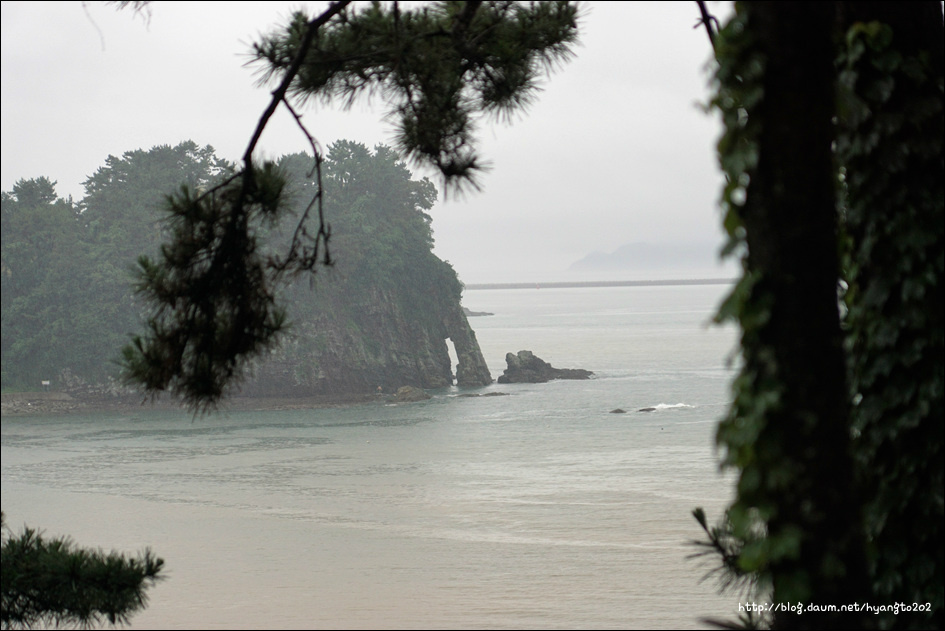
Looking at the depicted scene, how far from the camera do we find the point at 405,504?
2539cm

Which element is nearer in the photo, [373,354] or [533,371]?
[373,354]

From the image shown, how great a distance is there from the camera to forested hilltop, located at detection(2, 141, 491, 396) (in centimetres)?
3578

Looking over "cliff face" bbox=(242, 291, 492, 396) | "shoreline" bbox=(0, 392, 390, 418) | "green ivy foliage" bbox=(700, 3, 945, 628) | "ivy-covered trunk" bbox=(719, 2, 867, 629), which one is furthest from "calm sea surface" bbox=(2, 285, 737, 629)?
"ivy-covered trunk" bbox=(719, 2, 867, 629)

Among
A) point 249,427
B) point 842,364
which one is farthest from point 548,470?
point 842,364

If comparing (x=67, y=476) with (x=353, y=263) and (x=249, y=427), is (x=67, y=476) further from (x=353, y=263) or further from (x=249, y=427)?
(x=353, y=263)

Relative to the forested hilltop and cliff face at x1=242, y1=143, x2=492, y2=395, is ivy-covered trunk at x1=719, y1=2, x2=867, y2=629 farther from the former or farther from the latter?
cliff face at x1=242, y1=143, x2=492, y2=395

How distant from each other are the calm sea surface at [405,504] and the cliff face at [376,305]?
2.27 metres

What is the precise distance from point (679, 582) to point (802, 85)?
59.7 ft

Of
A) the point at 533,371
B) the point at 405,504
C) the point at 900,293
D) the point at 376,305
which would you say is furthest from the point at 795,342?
the point at 533,371

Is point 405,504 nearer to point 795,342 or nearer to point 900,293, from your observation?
point 900,293

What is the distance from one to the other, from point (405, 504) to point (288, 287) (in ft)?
37.3

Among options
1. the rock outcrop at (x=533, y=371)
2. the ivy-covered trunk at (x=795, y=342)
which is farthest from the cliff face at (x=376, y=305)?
the ivy-covered trunk at (x=795, y=342)

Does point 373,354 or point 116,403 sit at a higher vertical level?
point 373,354

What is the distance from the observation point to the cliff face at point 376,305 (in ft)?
130
